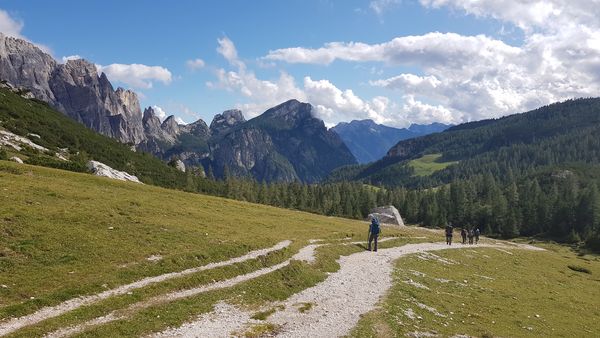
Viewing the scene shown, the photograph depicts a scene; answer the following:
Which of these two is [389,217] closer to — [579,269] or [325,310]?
[579,269]

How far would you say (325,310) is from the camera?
2494 centimetres

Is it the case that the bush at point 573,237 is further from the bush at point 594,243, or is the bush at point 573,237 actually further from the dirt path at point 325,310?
the dirt path at point 325,310

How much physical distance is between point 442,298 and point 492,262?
107 ft

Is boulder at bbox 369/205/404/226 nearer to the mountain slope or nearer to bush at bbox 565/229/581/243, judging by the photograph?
bush at bbox 565/229/581/243

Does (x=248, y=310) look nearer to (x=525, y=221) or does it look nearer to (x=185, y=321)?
(x=185, y=321)

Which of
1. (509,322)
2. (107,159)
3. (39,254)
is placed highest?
(107,159)

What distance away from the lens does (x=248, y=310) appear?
23.6m

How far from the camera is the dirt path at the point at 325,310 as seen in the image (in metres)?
20.4

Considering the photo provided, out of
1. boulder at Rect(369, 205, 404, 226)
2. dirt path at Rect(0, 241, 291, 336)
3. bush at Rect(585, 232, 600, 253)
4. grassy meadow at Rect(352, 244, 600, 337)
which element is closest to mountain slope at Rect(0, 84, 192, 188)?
boulder at Rect(369, 205, 404, 226)

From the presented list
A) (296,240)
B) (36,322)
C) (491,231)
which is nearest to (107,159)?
(296,240)

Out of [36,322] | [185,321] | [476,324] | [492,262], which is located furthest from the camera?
[492,262]

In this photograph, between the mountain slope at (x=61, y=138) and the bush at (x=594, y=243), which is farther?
the mountain slope at (x=61, y=138)

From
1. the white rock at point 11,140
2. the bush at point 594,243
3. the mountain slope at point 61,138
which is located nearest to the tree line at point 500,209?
the bush at point 594,243

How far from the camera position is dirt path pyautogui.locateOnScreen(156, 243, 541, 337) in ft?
66.9
